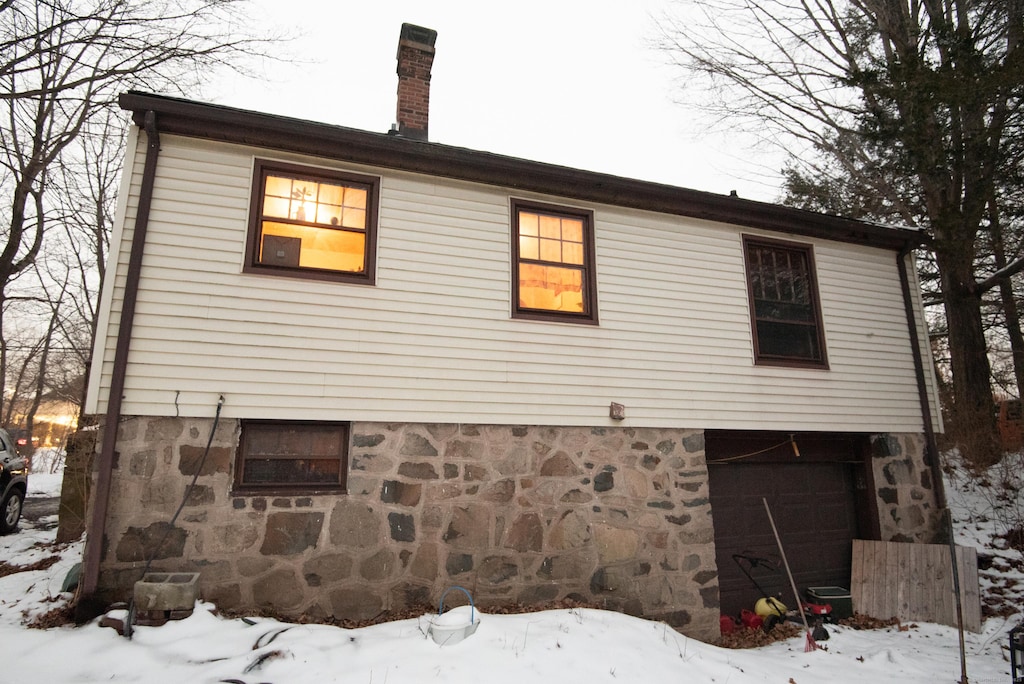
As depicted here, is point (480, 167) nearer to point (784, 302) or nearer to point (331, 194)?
point (331, 194)

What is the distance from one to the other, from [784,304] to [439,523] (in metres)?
5.54

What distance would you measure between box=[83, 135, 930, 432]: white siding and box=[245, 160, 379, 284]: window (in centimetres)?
14

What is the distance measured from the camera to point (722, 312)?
23.8ft

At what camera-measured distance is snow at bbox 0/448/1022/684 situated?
3895 mm

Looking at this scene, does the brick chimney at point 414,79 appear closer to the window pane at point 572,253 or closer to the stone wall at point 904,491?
the window pane at point 572,253

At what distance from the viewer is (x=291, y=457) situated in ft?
17.5

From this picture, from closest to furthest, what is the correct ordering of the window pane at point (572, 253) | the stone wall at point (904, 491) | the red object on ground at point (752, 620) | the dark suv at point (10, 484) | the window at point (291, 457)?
the window at point (291, 457), the red object on ground at point (752, 620), the window pane at point (572, 253), the stone wall at point (904, 491), the dark suv at point (10, 484)

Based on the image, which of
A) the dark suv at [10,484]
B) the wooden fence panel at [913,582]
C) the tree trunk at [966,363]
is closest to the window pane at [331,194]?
the dark suv at [10,484]

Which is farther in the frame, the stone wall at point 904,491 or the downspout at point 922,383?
the downspout at point 922,383

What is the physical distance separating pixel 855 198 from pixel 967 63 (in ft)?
16.5

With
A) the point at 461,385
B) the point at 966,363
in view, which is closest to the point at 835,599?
the point at 461,385

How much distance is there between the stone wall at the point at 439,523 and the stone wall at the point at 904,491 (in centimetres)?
299

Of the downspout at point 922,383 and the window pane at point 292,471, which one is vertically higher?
the downspout at point 922,383

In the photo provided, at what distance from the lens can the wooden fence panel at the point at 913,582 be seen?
660 cm
